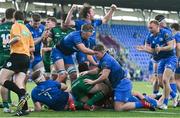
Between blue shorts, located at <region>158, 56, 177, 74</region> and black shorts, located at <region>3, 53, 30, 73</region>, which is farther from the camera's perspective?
blue shorts, located at <region>158, 56, 177, 74</region>

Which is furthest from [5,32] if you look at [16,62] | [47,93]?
[47,93]

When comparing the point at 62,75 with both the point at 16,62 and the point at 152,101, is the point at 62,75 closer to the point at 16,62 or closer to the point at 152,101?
the point at 16,62

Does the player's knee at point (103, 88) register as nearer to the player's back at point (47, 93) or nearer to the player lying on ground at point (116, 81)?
the player lying on ground at point (116, 81)

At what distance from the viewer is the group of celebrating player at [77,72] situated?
1016 centimetres

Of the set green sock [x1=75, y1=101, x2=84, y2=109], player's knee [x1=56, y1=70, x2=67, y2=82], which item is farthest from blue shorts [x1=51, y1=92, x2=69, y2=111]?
player's knee [x1=56, y1=70, x2=67, y2=82]

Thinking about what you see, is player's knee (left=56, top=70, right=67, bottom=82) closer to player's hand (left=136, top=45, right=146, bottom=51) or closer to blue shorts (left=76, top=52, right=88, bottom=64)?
blue shorts (left=76, top=52, right=88, bottom=64)

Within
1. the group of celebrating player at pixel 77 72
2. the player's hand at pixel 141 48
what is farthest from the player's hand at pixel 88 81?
the player's hand at pixel 141 48

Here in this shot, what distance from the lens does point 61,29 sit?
44.5 ft

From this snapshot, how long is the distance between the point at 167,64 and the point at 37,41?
3.28m

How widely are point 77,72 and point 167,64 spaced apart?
235cm

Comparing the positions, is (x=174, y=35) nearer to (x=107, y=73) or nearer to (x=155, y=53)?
(x=155, y=53)

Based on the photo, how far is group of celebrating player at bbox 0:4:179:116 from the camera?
33.3ft

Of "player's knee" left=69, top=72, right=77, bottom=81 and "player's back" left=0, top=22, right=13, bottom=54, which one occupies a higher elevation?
"player's back" left=0, top=22, right=13, bottom=54

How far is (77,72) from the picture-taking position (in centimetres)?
1292
